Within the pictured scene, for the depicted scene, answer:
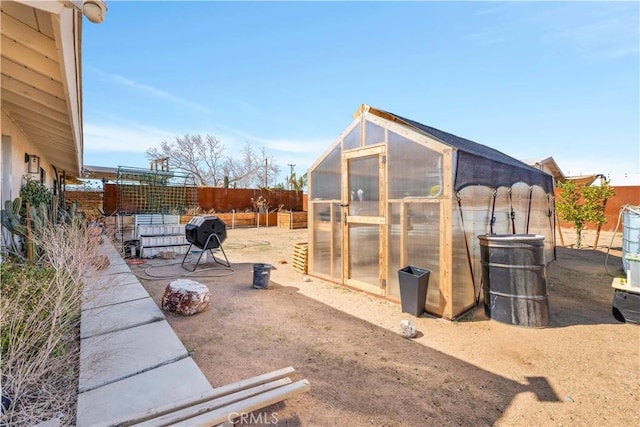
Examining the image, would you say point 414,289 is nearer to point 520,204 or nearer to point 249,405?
point 249,405

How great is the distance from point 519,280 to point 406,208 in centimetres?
162

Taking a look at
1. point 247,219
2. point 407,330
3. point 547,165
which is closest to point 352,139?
point 407,330

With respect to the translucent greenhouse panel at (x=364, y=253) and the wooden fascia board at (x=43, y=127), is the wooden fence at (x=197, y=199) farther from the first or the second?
the translucent greenhouse panel at (x=364, y=253)

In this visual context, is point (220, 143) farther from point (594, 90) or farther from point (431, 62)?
point (594, 90)

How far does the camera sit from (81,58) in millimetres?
2271

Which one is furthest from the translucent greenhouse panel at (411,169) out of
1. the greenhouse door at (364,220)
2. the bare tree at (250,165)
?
the bare tree at (250,165)

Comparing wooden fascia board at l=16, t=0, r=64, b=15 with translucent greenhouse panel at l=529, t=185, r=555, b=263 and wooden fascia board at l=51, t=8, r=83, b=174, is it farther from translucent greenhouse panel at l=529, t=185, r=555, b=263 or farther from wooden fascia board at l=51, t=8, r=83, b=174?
translucent greenhouse panel at l=529, t=185, r=555, b=263

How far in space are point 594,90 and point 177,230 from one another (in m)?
12.0

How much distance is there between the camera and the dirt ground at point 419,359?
2.09 metres

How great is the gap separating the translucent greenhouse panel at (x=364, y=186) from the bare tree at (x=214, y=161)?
2132 centimetres

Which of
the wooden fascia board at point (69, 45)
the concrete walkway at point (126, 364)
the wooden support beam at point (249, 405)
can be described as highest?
the wooden fascia board at point (69, 45)

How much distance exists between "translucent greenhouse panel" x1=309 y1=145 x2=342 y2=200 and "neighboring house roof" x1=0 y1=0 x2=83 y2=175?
3.65 m

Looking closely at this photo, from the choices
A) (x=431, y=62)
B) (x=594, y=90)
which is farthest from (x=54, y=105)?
(x=594, y=90)

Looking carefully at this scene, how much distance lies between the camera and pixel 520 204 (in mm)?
5652
